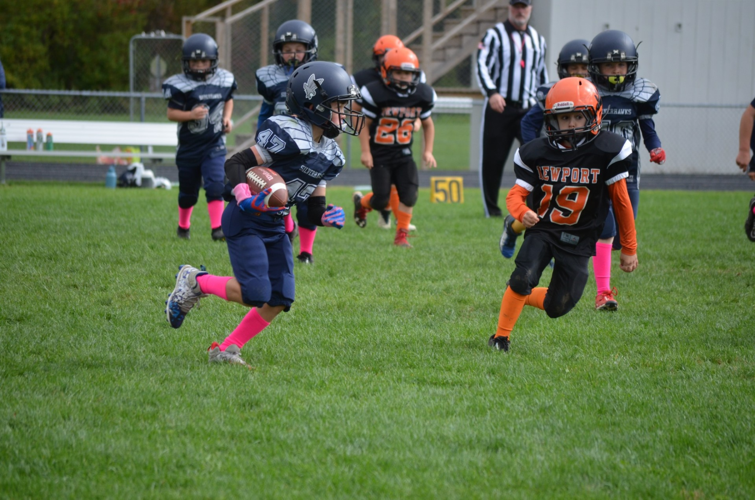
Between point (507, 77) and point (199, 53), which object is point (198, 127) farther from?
point (507, 77)

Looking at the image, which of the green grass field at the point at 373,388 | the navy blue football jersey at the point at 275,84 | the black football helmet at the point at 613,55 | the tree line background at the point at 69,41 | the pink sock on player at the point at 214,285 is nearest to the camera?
the green grass field at the point at 373,388

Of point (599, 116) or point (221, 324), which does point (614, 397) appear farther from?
point (221, 324)

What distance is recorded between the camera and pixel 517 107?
33.4 ft

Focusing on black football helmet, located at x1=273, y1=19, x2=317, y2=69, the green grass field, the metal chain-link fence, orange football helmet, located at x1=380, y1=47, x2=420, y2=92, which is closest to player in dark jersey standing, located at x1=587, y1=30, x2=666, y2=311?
the green grass field

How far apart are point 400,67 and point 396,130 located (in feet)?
2.20

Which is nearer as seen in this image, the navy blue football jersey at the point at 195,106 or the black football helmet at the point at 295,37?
the black football helmet at the point at 295,37

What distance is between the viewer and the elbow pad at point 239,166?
413 cm

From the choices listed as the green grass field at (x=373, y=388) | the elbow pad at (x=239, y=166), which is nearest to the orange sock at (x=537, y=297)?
the green grass field at (x=373, y=388)

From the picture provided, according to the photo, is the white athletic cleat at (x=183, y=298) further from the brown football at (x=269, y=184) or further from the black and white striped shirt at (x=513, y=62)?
the black and white striped shirt at (x=513, y=62)

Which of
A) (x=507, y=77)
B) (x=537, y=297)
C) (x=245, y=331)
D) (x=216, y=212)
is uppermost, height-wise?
(x=507, y=77)

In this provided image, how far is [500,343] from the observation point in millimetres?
4773

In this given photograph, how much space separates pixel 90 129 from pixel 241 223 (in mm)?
11545

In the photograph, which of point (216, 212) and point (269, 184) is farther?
point (216, 212)

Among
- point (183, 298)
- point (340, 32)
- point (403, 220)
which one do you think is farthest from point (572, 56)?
point (340, 32)
